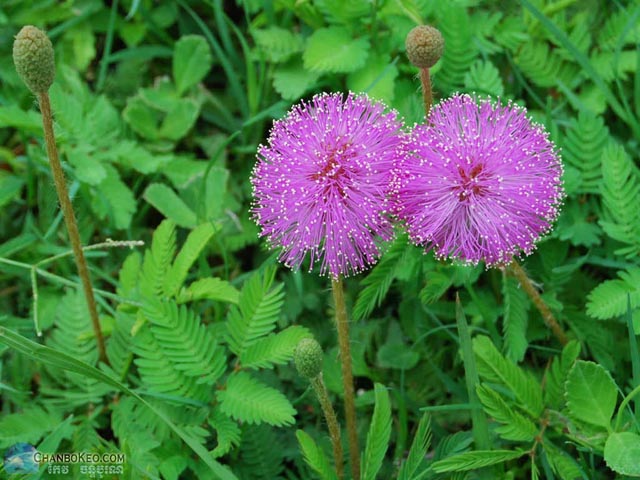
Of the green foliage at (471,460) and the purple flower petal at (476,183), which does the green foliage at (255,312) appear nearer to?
the purple flower petal at (476,183)

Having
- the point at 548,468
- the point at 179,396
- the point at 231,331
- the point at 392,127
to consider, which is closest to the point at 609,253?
the point at 548,468

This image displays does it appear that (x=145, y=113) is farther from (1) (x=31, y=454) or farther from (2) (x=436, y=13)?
(1) (x=31, y=454)

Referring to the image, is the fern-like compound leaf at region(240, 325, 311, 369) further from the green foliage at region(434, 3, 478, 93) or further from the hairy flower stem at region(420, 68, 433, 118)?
the green foliage at region(434, 3, 478, 93)

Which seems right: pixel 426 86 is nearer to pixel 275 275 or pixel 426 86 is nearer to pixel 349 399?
pixel 349 399

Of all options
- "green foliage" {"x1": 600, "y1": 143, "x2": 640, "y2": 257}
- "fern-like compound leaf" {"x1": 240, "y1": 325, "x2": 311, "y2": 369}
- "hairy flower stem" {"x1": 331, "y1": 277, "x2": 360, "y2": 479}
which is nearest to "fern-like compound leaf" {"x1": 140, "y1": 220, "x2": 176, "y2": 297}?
"fern-like compound leaf" {"x1": 240, "y1": 325, "x2": 311, "y2": 369}

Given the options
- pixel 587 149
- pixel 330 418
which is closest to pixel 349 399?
pixel 330 418

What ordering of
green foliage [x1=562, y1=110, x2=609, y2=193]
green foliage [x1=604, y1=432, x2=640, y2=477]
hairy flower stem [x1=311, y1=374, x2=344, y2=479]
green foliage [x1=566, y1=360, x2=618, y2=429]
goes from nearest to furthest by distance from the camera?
green foliage [x1=604, y1=432, x2=640, y2=477]
green foliage [x1=566, y1=360, x2=618, y2=429]
hairy flower stem [x1=311, y1=374, x2=344, y2=479]
green foliage [x1=562, y1=110, x2=609, y2=193]

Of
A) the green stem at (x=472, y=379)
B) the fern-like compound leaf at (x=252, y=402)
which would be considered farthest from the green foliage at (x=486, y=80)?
the fern-like compound leaf at (x=252, y=402)
